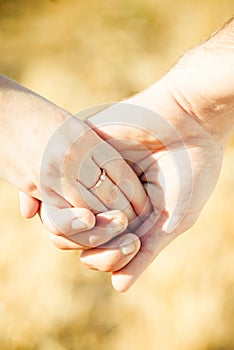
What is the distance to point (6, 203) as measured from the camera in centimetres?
203

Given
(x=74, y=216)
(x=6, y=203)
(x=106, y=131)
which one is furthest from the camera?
(x=6, y=203)

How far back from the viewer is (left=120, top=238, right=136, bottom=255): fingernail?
155 cm

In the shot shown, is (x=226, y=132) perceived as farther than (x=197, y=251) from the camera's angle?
No

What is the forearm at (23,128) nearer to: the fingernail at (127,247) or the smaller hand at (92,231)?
the smaller hand at (92,231)

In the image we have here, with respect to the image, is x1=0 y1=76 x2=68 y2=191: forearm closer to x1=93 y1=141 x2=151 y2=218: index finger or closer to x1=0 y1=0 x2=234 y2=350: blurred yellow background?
x1=93 y1=141 x2=151 y2=218: index finger

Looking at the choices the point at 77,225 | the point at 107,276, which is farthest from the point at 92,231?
the point at 107,276

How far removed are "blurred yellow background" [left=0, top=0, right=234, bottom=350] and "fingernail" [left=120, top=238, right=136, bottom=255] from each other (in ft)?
1.16

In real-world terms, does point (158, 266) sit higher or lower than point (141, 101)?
lower

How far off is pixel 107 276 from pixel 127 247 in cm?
42

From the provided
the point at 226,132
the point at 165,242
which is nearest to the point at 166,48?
the point at 226,132

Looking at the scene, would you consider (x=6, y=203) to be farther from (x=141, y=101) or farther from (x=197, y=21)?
(x=197, y=21)

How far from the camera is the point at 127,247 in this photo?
156 cm

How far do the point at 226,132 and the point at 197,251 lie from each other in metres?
0.35

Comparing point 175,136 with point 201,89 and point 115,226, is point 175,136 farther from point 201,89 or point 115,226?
point 115,226
